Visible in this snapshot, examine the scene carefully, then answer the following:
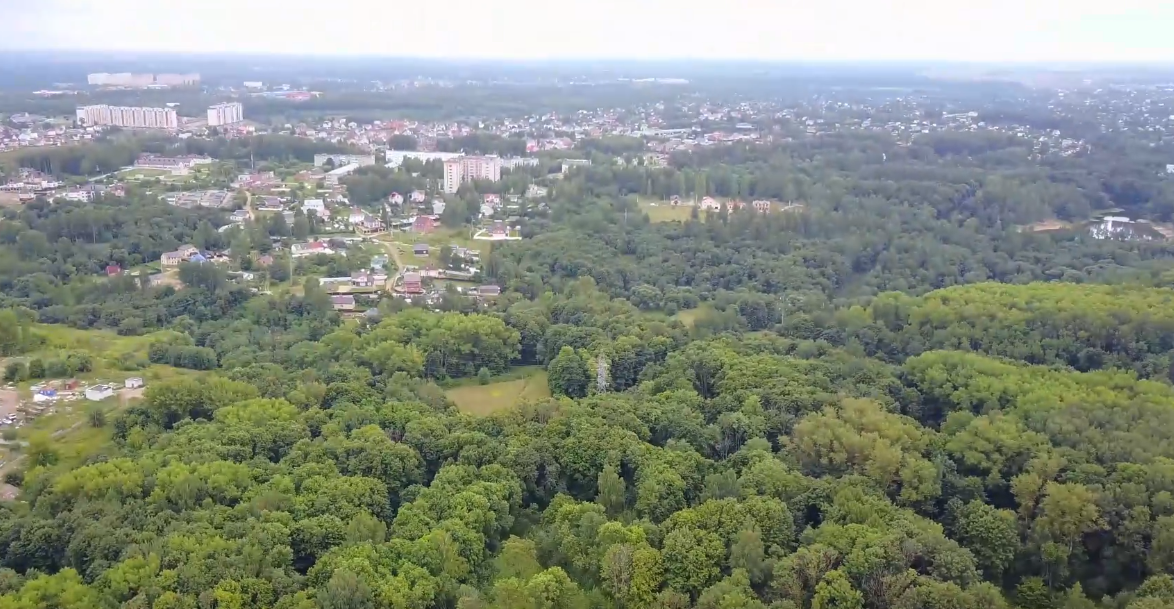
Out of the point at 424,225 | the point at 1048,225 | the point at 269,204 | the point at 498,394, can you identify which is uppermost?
the point at 269,204

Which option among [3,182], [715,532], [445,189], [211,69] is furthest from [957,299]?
[211,69]

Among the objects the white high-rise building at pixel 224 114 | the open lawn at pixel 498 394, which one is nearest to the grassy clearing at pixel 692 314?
the open lawn at pixel 498 394

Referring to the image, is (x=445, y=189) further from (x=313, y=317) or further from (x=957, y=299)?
(x=957, y=299)

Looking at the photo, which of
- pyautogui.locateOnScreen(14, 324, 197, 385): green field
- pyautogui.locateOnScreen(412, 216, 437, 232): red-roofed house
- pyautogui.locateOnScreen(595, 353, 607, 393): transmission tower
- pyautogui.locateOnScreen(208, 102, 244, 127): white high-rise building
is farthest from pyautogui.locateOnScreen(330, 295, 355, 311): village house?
pyautogui.locateOnScreen(208, 102, 244, 127): white high-rise building

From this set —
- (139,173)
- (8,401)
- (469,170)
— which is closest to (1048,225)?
(469,170)

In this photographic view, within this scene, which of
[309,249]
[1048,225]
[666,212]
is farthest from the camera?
[666,212]

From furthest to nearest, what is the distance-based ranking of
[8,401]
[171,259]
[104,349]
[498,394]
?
1. [171,259]
2. [104,349]
3. [498,394]
4. [8,401]

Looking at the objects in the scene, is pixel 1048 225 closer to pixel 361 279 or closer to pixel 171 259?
pixel 361 279

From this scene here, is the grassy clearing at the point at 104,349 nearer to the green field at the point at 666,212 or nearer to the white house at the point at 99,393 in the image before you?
the white house at the point at 99,393
